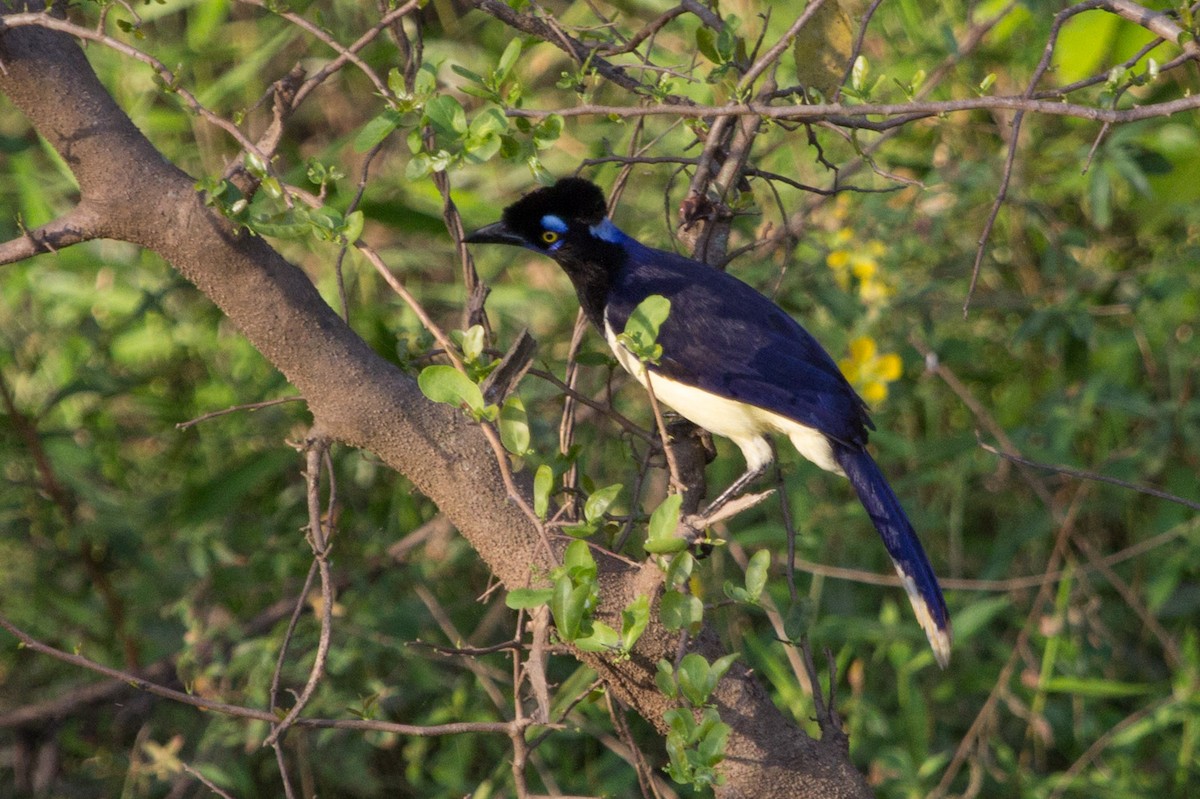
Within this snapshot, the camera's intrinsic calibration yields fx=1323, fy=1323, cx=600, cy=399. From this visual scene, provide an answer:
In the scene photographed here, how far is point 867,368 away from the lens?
3959mm

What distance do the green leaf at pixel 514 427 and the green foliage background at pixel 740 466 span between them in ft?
4.52

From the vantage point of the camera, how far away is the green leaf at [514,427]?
1.91m

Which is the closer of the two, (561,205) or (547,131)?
(547,131)

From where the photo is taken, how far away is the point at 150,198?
218 centimetres

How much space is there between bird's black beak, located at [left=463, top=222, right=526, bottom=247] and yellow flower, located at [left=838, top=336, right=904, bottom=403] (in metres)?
1.30

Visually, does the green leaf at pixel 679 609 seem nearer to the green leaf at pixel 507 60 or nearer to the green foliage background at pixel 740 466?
the green leaf at pixel 507 60

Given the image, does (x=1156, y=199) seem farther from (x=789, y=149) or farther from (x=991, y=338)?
(x=789, y=149)

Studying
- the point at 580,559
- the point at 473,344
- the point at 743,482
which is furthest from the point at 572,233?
the point at 580,559

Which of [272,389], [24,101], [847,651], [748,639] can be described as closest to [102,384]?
[272,389]

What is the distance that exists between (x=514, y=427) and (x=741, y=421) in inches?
52.2

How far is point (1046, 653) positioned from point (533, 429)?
163 cm

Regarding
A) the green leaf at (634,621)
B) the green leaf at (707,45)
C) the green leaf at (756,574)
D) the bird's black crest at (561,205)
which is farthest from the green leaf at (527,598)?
the bird's black crest at (561,205)

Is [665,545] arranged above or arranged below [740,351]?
above

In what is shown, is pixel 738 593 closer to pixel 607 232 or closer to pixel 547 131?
pixel 547 131
